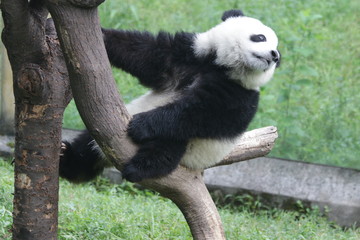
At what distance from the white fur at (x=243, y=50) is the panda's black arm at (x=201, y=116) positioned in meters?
0.13

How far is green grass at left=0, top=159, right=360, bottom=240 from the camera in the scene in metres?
4.23

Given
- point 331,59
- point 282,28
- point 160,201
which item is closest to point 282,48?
point 282,28

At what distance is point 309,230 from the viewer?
517 cm

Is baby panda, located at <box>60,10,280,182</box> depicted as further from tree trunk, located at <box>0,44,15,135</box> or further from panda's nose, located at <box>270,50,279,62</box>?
tree trunk, located at <box>0,44,15,135</box>

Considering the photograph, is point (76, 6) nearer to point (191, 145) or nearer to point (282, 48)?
point (191, 145)

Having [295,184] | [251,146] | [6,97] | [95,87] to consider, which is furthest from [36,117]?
[295,184]

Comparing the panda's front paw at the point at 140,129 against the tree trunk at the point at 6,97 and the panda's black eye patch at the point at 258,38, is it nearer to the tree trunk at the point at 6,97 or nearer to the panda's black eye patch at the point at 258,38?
the panda's black eye patch at the point at 258,38

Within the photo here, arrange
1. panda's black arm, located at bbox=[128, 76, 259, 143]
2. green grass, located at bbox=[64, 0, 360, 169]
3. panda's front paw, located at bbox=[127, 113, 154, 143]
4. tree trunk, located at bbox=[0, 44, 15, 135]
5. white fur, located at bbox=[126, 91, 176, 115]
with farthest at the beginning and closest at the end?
1. green grass, located at bbox=[64, 0, 360, 169]
2. tree trunk, located at bbox=[0, 44, 15, 135]
3. white fur, located at bbox=[126, 91, 176, 115]
4. panda's black arm, located at bbox=[128, 76, 259, 143]
5. panda's front paw, located at bbox=[127, 113, 154, 143]

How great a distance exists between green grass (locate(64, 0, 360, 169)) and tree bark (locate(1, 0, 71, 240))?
3223 millimetres

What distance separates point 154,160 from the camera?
343 cm

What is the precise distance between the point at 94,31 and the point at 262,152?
6.25 feet

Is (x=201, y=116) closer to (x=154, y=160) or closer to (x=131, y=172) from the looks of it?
(x=154, y=160)

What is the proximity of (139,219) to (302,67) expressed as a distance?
116 inches

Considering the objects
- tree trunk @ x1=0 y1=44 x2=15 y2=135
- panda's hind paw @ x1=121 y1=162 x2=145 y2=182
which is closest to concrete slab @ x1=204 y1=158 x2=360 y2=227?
tree trunk @ x1=0 y1=44 x2=15 y2=135
